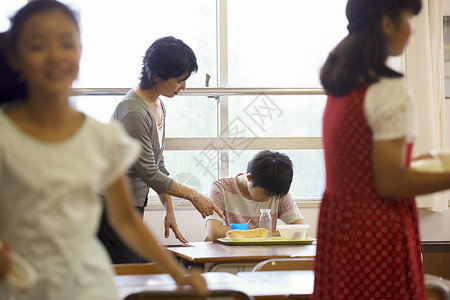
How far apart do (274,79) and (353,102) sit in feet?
11.9

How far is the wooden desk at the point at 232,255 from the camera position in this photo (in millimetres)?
3066

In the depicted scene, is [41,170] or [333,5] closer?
[41,170]

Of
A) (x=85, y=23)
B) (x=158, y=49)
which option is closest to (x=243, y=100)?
(x=85, y=23)

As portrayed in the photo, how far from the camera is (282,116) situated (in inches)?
198

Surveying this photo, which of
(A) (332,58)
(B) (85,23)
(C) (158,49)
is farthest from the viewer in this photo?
(B) (85,23)

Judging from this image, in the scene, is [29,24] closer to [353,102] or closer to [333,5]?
[353,102]

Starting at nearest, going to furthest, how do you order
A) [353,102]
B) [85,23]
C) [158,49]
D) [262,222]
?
1. [353,102]
2. [158,49]
3. [262,222]
4. [85,23]

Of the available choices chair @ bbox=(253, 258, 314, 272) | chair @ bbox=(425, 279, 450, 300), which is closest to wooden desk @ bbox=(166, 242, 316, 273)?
chair @ bbox=(253, 258, 314, 272)

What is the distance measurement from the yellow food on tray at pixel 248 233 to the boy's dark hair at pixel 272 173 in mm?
260

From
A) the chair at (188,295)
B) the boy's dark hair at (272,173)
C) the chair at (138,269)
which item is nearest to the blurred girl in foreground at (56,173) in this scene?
the chair at (188,295)

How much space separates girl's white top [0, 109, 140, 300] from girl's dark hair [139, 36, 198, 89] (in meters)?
2.20

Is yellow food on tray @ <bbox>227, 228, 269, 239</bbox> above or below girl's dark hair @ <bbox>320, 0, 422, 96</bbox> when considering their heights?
below

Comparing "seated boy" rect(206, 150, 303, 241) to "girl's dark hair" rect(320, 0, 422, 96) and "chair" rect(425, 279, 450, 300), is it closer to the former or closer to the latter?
"chair" rect(425, 279, 450, 300)

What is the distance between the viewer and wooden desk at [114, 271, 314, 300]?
6.39 ft
